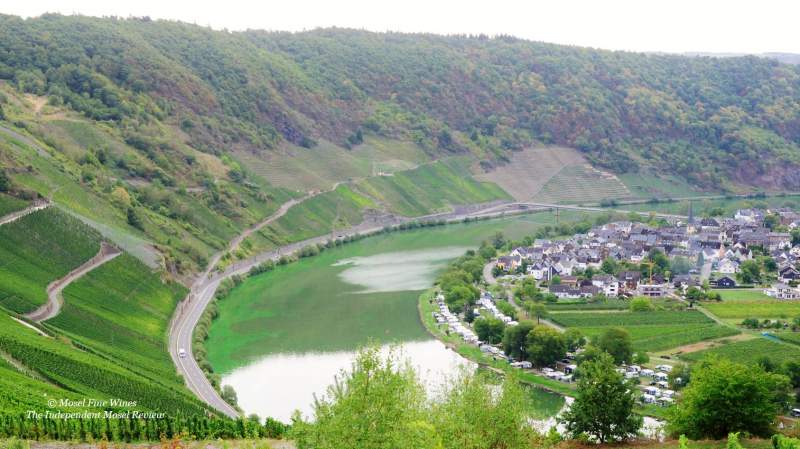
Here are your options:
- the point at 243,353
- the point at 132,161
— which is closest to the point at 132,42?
the point at 132,161

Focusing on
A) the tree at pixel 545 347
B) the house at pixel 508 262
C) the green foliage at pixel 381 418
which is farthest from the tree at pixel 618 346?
the house at pixel 508 262

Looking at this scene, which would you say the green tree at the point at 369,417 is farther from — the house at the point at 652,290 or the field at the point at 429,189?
the field at the point at 429,189

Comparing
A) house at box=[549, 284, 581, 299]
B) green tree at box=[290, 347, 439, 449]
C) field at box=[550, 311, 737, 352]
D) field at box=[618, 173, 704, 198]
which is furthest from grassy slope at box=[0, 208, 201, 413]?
field at box=[618, 173, 704, 198]

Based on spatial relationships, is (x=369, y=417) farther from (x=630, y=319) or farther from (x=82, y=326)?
(x=630, y=319)

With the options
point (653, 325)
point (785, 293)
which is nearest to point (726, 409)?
point (653, 325)

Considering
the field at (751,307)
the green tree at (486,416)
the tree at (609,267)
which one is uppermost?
the green tree at (486,416)

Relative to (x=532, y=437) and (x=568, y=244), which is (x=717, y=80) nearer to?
(x=568, y=244)

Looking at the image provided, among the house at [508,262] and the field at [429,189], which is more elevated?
the field at [429,189]
